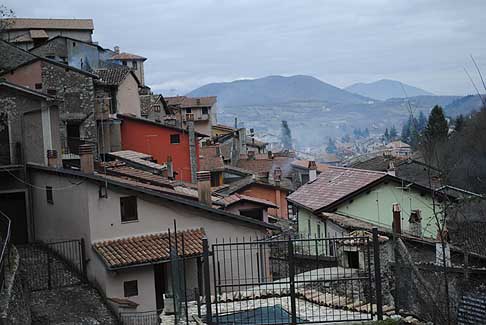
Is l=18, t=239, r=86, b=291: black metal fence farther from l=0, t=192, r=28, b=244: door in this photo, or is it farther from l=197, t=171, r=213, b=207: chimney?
l=197, t=171, r=213, b=207: chimney

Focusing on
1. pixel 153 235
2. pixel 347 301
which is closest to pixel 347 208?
pixel 153 235

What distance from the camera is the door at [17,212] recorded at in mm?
24062

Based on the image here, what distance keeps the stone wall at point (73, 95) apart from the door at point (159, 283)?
14.6 m

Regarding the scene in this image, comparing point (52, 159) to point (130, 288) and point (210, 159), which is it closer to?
point (130, 288)

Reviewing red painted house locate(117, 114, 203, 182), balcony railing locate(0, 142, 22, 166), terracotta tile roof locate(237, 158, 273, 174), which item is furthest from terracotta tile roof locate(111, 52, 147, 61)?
balcony railing locate(0, 142, 22, 166)

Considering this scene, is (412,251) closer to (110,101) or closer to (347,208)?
(347,208)

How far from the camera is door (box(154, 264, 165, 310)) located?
1966 cm

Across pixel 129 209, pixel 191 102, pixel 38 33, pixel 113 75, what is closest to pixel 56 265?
pixel 129 209

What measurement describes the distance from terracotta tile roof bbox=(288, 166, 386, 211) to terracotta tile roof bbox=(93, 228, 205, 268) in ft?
20.4

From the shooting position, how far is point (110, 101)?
37000 mm

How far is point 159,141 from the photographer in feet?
124

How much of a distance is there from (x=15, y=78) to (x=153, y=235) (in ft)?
51.9

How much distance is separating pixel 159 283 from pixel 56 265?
3.35 meters

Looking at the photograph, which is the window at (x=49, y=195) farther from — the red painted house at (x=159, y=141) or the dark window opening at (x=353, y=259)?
the red painted house at (x=159, y=141)
